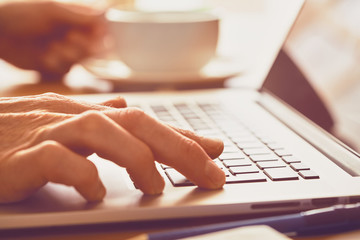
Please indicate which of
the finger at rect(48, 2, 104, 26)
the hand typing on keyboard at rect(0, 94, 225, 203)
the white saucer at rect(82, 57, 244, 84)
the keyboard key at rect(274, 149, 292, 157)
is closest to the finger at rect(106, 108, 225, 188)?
the hand typing on keyboard at rect(0, 94, 225, 203)

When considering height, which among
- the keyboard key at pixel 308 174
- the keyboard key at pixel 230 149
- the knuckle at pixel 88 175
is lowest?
the keyboard key at pixel 308 174

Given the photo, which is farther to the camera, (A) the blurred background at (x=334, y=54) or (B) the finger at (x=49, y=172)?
(A) the blurred background at (x=334, y=54)

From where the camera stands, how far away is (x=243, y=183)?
0.46 meters

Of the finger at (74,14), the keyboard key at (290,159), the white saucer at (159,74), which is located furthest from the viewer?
the finger at (74,14)

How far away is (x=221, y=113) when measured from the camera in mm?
732

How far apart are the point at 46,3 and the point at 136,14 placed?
0.23m

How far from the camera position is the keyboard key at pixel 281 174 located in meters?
0.47

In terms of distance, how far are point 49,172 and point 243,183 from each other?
0.17 metres

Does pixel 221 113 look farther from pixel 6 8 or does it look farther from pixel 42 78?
pixel 6 8

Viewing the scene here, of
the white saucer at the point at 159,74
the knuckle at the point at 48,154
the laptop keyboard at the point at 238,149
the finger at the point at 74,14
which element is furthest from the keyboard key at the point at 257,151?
the finger at the point at 74,14

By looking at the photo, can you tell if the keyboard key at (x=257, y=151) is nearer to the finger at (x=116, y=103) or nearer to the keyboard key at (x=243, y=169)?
the keyboard key at (x=243, y=169)

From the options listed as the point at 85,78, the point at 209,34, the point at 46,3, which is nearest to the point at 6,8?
the point at 46,3

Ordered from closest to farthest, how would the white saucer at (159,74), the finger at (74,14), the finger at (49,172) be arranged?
the finger at (49,172), the white saucer at (159,74), the finger at (74,14)

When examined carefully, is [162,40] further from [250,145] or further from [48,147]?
[48,147]
